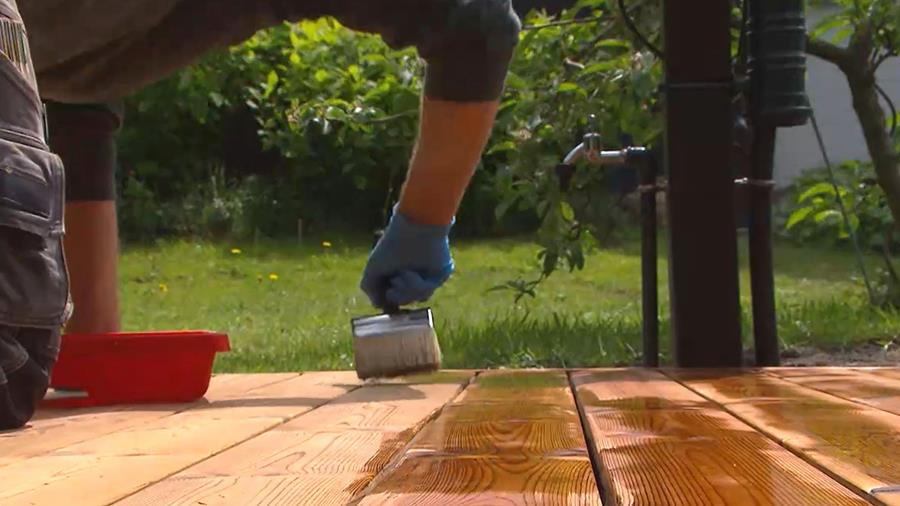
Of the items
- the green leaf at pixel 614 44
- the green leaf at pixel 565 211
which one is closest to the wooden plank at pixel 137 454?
the green leaf at pixel 565 211

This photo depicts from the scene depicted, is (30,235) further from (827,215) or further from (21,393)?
(827,215)

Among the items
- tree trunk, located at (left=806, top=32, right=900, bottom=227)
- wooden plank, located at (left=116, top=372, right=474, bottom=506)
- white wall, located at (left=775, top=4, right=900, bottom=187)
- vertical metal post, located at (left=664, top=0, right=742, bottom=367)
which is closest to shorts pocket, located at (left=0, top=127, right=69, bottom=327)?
wooden plank, located at (left=116, top=372, right=474, bottom=506)

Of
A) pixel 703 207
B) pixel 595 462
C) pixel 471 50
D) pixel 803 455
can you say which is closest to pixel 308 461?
pixel 595 462

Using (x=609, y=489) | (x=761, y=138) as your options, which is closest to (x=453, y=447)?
(x=609, y=489)

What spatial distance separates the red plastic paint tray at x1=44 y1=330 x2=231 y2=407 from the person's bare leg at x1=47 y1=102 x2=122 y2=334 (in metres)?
0.20

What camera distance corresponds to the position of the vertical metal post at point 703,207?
188 centimetres

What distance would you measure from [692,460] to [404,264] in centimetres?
92

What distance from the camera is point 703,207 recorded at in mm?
1894

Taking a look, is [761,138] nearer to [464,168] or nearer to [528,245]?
[464,168]

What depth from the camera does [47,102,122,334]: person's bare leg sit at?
168cm

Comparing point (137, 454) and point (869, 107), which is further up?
point (869, 107)

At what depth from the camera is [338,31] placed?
18.4ft

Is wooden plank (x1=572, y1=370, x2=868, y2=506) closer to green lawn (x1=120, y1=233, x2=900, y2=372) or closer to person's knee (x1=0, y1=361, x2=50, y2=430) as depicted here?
person's knee (x1=0, y1=361, x2=50, y2=430)

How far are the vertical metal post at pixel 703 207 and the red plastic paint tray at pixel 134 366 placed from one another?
742 mm
